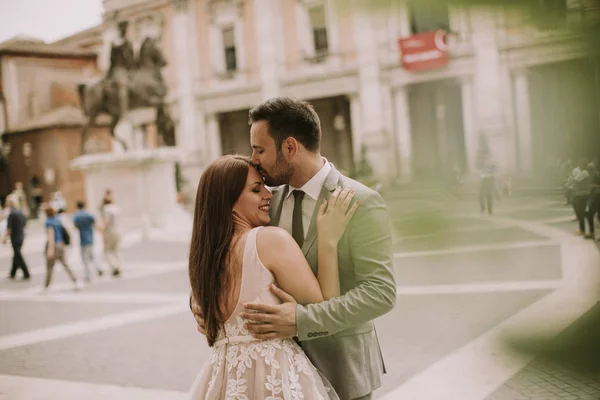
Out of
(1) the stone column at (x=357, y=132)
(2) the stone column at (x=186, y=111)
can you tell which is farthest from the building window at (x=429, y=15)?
(2) the stone column at (x=186, y=111)

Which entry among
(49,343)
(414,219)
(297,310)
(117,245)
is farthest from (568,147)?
(117,245)

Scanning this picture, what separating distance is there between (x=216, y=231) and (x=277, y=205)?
29 cm

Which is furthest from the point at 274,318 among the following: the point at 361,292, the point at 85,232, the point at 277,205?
the point at 85,232

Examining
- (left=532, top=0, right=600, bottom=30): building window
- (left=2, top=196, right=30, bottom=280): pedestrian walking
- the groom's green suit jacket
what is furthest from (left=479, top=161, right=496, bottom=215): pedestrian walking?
(left=2, top=196, right=30, bottom=280): pedestrian walking

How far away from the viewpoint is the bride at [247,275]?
1805 mm

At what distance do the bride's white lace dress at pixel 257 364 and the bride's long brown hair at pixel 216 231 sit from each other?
0.22 ft

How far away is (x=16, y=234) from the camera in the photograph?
1013 cm

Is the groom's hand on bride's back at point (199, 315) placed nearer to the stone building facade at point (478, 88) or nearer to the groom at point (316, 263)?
the groom at point (316, 263)

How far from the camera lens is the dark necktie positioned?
1983 millimetres

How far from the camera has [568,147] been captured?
50 centimetres

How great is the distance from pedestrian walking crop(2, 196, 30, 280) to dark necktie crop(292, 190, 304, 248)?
913cm

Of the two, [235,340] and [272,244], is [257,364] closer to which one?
[235,340]

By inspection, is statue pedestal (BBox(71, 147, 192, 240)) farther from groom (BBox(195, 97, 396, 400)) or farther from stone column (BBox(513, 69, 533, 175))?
stone column (BBox(513, 69, 533, 175))

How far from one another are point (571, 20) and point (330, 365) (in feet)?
5.29
